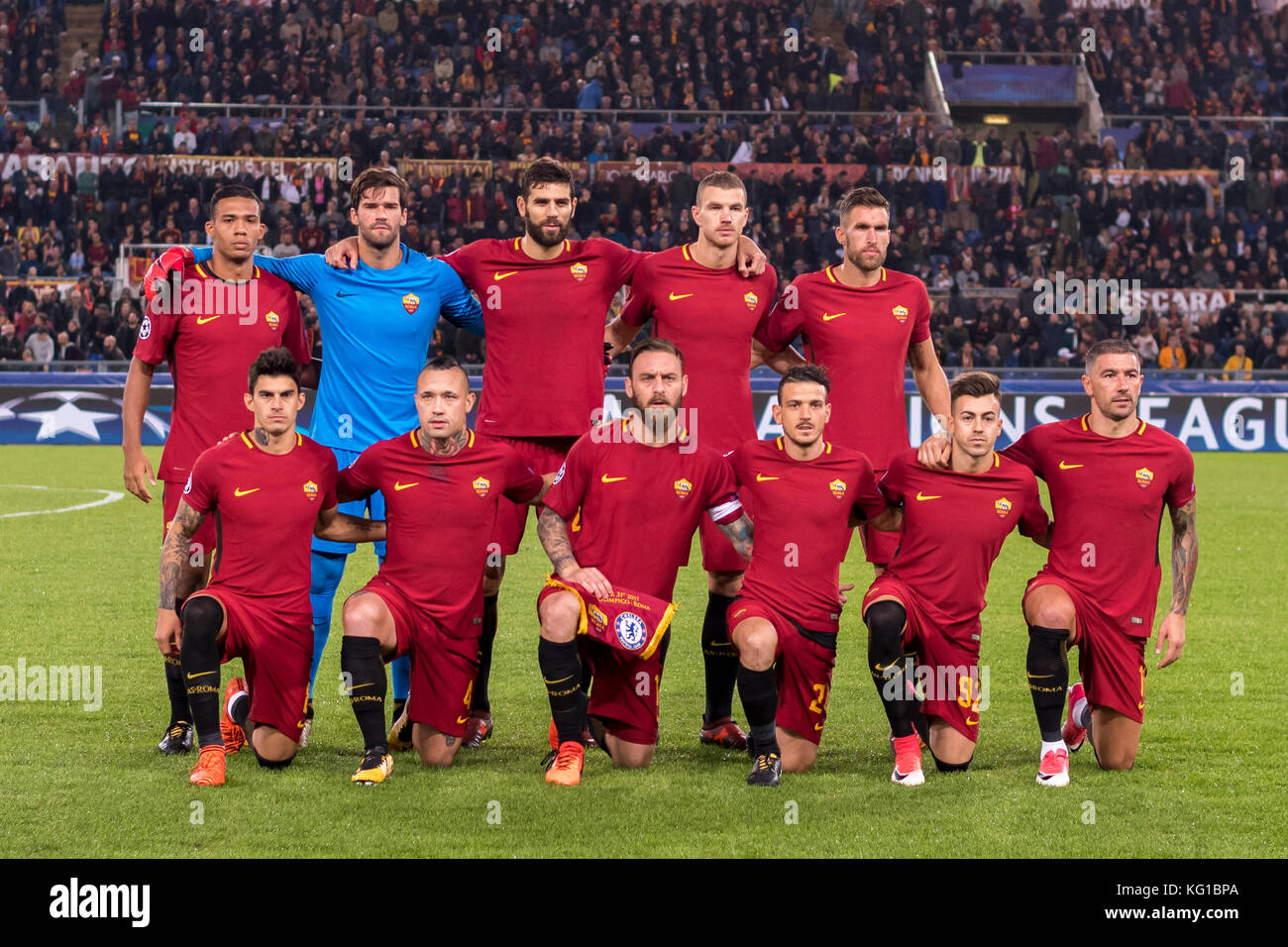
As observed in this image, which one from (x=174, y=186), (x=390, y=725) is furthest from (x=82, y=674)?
(x=174, y=186)

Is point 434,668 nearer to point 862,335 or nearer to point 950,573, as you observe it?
point 950,573

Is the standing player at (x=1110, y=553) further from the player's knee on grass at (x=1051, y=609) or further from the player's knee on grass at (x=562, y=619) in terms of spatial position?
the player's knee on grass at (x=562, y=619)

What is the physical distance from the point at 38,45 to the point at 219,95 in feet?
13.0

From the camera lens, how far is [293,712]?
5387 mm

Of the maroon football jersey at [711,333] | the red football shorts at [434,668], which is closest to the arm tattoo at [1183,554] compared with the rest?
the maroon football jersey at [711,333]

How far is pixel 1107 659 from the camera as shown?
546 centimetres

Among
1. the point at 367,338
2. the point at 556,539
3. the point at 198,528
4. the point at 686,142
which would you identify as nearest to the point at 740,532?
the point at 556,539

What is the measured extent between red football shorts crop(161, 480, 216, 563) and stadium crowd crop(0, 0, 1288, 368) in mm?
12939

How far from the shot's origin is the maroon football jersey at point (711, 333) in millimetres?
6043

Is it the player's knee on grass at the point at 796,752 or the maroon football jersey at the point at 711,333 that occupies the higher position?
the maroon football jersey at the point at 711,333

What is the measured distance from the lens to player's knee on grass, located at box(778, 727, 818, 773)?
542cm

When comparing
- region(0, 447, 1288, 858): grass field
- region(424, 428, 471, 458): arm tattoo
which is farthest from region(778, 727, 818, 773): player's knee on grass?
region(424, 428, 471, 458): arm tattoo
